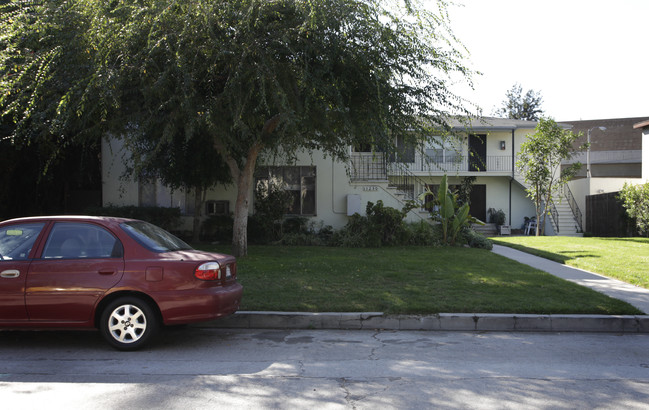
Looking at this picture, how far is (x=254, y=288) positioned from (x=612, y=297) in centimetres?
612

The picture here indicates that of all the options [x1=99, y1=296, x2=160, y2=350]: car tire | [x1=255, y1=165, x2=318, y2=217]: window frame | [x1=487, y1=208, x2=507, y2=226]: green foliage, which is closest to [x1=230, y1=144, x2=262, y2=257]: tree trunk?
[x1=255, y1=165, x2=318, y2=217]: window frame

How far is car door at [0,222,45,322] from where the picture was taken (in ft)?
Result: 19.7

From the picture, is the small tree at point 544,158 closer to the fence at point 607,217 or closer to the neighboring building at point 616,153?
the fence at point 607,217

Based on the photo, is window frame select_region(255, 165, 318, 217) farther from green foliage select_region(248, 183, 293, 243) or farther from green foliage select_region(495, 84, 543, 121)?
green foliage select_region(495, 84, 543, 121)

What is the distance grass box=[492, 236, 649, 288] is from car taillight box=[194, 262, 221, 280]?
331 inches

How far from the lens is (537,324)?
741 cm

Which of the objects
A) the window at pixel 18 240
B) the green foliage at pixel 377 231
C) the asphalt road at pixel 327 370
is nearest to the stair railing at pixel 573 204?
the green foliage at pixel 377 231

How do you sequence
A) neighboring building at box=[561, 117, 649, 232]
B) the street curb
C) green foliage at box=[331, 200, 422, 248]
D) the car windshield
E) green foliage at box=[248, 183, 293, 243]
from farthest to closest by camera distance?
1. neighboring building at box=[561, 117, 649, 232]
2. green foliage at box=[248, 183, 293, 243]
3. green foliage at box=[331, 200, 422, 248]
4. the street curb
5. the car windshield

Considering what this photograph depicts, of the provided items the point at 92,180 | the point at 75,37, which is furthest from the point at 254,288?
the point at 92,180

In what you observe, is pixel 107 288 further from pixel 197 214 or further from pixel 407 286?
pixel 197 214

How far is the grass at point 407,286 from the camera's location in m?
7.86

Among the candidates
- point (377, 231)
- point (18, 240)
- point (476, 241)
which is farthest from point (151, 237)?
point (476, 241)

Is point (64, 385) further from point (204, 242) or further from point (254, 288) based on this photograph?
point (204, 242)

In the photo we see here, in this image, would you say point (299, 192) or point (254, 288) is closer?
point (254, 288)
